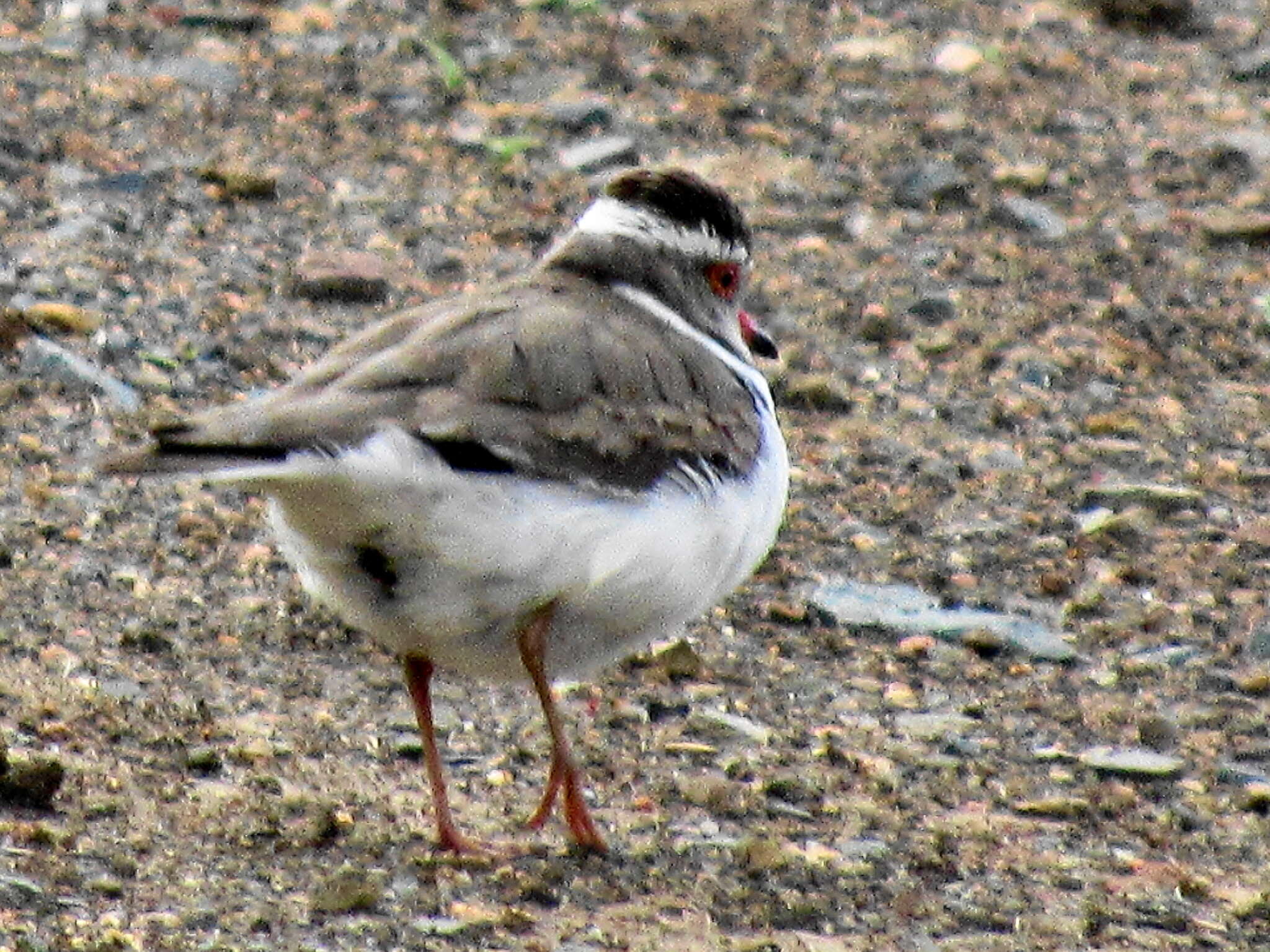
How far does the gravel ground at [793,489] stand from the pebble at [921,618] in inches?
1.3

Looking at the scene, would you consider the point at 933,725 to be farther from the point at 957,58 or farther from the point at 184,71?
the point at 957,58

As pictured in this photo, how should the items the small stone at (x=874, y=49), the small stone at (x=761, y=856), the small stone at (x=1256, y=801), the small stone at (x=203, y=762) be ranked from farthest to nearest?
1. the small stone at (x=874, y=49)
2. the small stone at (x=1256, y=801)
3. the small stone at (x=203, y=762)
4. the small stone at (x=761, y=856)

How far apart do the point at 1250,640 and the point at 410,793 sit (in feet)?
9.10

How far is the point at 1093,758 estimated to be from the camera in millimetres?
6664

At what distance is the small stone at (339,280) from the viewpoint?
29.5 ft

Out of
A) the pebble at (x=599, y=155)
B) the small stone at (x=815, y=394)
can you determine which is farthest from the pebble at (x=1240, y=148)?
the small stone at (x=815, y=394)

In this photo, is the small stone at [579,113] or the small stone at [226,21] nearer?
the small stone at [579,113]

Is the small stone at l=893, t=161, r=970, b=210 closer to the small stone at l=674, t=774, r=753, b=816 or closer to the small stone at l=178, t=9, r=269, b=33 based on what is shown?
the small stone at l=178, t=9, r=269, b=33

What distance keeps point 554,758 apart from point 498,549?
0.75 meters

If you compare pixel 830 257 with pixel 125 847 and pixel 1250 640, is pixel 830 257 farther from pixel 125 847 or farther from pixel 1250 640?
pixel 125 847

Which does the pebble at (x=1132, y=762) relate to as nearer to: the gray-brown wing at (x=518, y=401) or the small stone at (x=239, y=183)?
the gray-brown wing at (x=518, y=401)

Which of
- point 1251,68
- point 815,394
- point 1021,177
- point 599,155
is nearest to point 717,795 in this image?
point 815,394

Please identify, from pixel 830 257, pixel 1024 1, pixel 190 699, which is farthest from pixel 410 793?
pixel 1024 1

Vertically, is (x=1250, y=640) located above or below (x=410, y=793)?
above
